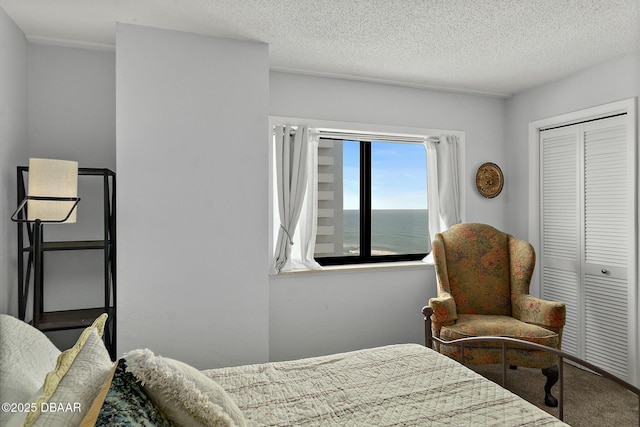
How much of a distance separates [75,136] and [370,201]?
2.51 metres

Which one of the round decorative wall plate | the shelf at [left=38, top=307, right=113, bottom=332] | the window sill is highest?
the round decorative wall plate

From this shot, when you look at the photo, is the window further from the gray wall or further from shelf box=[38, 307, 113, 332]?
shelf box=[38, 307, 113, 332]

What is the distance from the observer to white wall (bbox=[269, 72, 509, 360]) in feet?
11.2

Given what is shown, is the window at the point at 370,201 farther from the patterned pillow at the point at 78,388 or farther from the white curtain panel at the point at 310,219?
the patterned pillow at the point at 78,388

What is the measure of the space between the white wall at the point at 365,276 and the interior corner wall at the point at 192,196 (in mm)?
543

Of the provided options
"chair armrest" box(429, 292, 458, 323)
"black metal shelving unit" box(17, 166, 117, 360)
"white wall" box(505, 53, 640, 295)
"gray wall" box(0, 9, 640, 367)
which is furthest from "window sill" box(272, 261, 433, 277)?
"black metal shelving unit" box(17, 166, 117, 360)

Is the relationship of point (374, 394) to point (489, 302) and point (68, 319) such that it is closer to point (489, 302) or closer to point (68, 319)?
point (68, 319)

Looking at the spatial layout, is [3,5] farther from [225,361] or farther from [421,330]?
[421,330]

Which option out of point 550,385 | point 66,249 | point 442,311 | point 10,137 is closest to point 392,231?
point 442,311

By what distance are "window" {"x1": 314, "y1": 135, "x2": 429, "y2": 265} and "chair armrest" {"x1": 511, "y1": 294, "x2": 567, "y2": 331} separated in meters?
1.06

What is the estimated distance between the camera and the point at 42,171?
2.16 metres

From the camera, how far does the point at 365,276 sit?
3.66 metres

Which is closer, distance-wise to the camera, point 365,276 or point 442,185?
point 365,276

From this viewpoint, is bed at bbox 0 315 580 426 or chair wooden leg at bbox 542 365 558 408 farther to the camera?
chair wooden leg at bbox 542 365 558 408
